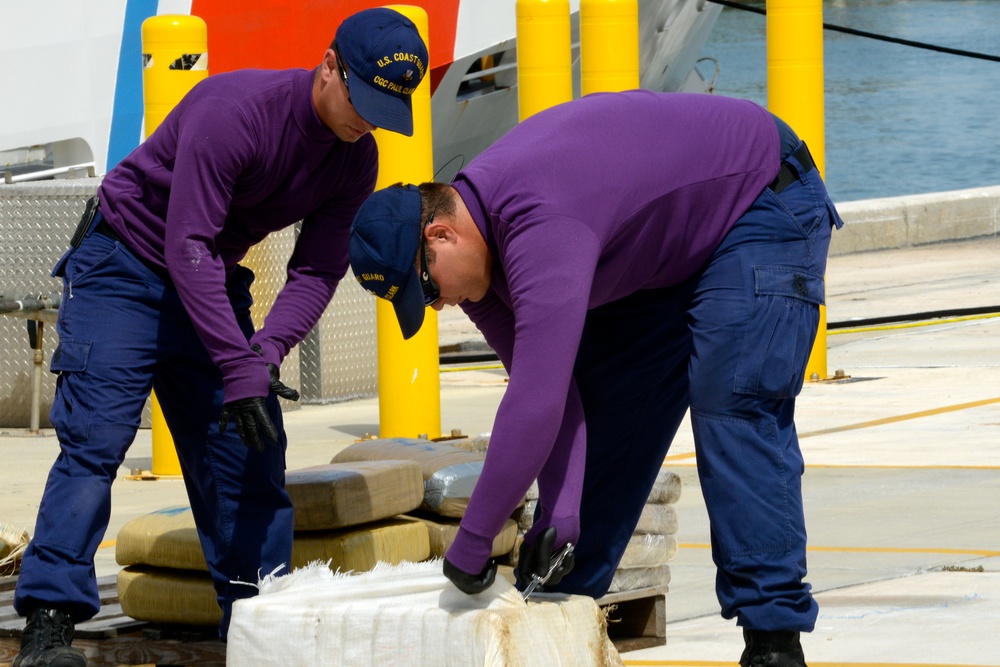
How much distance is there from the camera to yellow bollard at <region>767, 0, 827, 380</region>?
10445mm

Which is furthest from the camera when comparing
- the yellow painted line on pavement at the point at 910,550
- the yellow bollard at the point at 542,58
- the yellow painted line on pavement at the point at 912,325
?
the yellow painted line on pavement at the point at 912,325

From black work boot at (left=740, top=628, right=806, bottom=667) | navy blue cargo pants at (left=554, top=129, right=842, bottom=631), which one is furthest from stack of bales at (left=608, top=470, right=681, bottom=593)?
black work boot at (left=740, top=628, right=806, bottom=667)

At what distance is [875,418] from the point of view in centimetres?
978

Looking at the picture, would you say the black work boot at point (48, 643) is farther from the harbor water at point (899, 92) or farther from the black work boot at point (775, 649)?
the harbor water at point (899, 92)

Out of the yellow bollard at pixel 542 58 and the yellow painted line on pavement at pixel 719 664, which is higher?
the yellow bollard at pixel 542 58

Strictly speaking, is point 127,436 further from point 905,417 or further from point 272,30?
point 272,30

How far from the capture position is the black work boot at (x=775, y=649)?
13.5 ft

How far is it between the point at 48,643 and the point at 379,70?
5.36ft

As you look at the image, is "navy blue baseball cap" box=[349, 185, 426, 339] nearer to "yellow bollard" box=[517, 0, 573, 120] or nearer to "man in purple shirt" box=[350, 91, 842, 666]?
"man in purple shirt" box=[350, 91, 842, 666]

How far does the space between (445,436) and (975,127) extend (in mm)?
53965

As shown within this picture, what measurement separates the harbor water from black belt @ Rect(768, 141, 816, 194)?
33.5 meters

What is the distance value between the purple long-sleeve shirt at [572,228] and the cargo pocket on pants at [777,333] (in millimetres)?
171

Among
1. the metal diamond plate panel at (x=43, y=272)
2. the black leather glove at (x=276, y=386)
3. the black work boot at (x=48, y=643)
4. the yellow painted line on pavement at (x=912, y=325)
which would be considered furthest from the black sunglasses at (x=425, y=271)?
the yellow painted line on pavement at (x=912, y=325)

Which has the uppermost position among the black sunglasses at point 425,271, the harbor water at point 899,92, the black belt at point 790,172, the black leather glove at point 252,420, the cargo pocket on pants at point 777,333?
the harbor water at point 899,92
